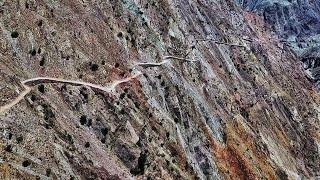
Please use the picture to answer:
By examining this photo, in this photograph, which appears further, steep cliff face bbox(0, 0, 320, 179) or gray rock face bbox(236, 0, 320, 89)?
gray rock face bbox(236, 0, 320, 89)

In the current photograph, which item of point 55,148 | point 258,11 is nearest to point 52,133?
point 55,148

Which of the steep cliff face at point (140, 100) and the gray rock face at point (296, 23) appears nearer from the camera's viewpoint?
the steep cliff face at point (140, 100)

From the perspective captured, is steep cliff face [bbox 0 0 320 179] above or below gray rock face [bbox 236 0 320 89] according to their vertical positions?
above

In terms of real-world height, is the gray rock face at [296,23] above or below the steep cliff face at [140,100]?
below

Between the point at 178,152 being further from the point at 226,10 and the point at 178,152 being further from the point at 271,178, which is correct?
the point at 226,10

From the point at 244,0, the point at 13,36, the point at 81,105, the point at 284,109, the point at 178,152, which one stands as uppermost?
the point at 13,36
